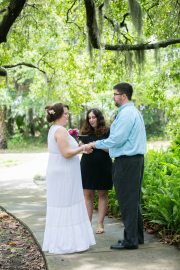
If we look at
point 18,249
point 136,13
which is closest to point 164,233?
point 18,249

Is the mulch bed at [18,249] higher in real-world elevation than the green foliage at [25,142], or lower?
higher

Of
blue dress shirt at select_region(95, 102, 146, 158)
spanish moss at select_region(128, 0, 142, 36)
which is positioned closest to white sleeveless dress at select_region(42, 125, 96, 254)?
blue dress shirt at select_region(95, 102, 146, 158)

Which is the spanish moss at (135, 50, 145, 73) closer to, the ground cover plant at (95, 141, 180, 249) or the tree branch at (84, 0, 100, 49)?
the tree branch at (84, 0, 100, 49)

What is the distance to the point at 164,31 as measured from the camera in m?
8.93

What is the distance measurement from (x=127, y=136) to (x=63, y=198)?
110cm

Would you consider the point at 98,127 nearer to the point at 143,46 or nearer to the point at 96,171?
the point at 96,171

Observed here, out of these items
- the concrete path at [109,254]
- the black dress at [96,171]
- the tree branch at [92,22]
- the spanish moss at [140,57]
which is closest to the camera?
the concrete path at [109,254]

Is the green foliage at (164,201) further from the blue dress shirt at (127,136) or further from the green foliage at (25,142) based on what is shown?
the green foliage at (25,142)

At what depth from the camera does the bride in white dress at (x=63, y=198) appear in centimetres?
351

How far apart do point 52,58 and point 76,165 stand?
33.5ft

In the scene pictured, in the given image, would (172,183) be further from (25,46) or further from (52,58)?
(52,58)

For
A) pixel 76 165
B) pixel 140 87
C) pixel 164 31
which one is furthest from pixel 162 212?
pixel 140 87

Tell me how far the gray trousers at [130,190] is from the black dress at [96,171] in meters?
0.60

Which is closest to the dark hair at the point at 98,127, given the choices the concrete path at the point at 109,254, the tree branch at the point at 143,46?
the concrete path at the point at 109,254
